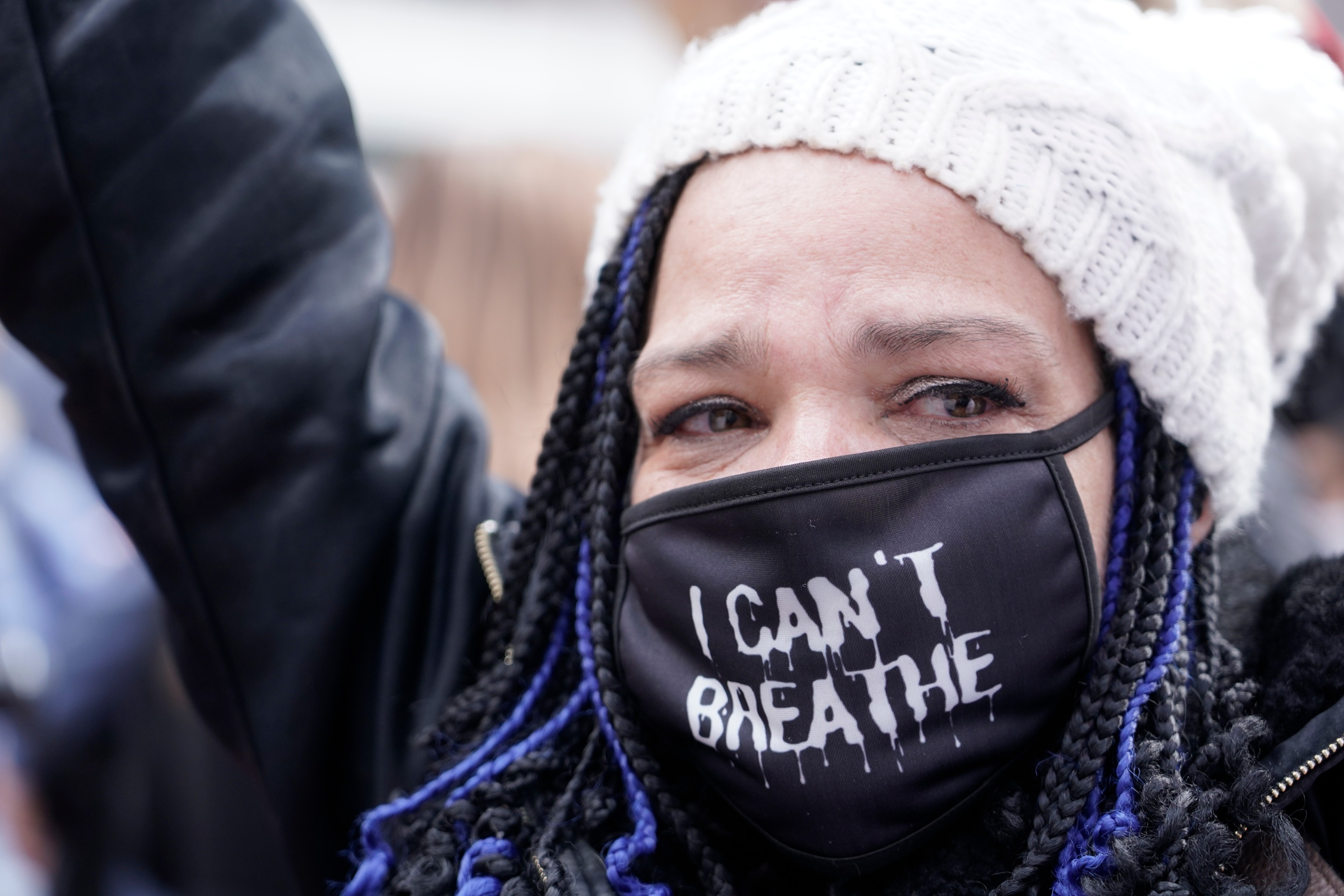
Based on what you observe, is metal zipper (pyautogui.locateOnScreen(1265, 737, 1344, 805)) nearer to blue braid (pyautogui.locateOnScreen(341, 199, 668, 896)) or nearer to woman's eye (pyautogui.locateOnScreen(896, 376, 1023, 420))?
woman's eye (pyautogui.locateOnScreen(896, 376, 1023, 420))

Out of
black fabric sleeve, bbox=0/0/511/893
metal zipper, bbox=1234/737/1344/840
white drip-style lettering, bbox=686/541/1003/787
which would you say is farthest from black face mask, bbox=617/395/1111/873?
black fabric sleeve, bbox=0/0/511/893

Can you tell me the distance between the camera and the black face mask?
1303mm

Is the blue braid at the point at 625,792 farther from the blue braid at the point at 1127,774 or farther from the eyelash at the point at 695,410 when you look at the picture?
the blue braid at the point at 1127,774

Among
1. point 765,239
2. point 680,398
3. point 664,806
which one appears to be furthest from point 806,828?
point 765,239

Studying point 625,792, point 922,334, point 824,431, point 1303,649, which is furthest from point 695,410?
point 1303,649

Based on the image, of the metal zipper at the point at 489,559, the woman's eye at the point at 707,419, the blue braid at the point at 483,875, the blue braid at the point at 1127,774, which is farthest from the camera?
the metal zipper at the point at 489,559

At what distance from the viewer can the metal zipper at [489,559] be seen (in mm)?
1756

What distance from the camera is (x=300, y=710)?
1.63m

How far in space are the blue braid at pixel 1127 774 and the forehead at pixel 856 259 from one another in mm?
408

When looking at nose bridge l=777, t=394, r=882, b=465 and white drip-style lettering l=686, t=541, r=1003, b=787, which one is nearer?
white drip-style lettering l=686, t=541, r=1003, b=787

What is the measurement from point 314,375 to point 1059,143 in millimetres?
1207

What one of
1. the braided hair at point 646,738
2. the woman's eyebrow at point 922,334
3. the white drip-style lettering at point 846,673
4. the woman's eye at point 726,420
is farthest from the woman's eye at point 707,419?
the white drip-style lettering at point 846,673

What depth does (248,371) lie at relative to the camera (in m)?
1.57

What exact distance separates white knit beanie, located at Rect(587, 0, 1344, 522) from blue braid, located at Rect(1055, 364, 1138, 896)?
0.03 metres
